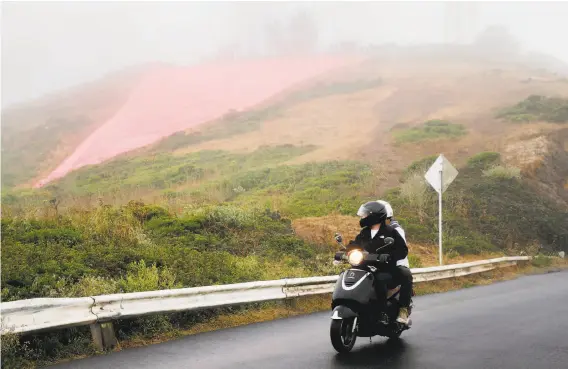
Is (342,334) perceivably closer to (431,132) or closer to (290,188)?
(290,188)

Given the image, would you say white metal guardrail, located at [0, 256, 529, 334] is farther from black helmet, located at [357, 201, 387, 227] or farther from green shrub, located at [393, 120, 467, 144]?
green shrub, located at [393, 120, 467, 144]

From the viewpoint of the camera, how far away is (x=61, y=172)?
166 ft

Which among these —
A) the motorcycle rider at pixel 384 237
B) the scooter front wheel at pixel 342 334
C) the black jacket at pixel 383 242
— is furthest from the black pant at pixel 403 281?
the scooter front wheel at pixel 342 334

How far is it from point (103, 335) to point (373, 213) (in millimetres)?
3885

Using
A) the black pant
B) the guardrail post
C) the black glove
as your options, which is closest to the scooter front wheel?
the black glove

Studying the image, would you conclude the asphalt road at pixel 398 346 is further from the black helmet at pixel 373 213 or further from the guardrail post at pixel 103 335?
the black helmet at pixel 373 213

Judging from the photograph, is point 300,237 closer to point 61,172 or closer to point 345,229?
point 345,229

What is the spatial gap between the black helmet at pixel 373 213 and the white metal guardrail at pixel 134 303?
10.6 feet

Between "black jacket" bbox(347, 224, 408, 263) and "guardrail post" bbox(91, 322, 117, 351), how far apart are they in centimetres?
341

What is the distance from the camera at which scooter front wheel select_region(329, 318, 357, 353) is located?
7.39 metres

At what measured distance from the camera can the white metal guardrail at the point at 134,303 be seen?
7293 millimetres

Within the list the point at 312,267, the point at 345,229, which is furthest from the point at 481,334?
the point at 345,229

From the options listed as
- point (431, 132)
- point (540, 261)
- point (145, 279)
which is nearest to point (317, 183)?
point (540, 261)

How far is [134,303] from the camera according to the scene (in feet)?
28.8
